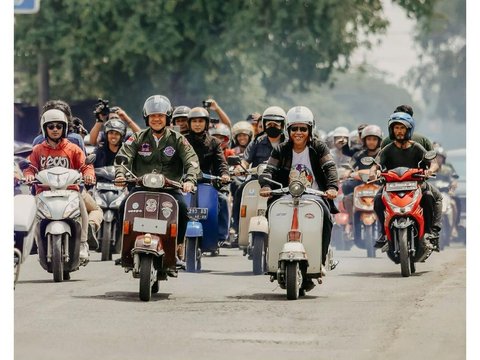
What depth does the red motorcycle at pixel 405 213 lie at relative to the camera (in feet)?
57.4

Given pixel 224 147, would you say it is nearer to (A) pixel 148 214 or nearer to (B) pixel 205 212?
(B) pixel 205 212

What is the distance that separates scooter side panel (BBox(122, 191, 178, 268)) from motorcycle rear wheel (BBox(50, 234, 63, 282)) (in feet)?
4.39

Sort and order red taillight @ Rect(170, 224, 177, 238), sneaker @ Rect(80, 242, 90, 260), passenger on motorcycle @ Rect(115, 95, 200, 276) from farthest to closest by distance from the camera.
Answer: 1. sneaker @ Rect(80, 242, 90, 260)
2. passenger on motorcycle @ Rect(115, 95, 200, 276)
3. red taillight @ Rect(170, 224, 177, 238)

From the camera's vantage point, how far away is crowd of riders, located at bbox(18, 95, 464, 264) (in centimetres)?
1508

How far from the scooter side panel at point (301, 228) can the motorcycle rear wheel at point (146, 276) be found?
3.65ft

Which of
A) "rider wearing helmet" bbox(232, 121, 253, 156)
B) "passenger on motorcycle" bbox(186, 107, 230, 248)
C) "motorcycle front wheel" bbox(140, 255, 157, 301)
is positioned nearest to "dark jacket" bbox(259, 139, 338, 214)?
"motorcycle front wheel" bbox(140, 255, 157, 301)

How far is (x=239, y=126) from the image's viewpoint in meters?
23.2

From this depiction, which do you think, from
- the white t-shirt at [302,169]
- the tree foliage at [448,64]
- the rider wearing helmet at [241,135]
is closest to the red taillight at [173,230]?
the white t-shirt at [302,169]

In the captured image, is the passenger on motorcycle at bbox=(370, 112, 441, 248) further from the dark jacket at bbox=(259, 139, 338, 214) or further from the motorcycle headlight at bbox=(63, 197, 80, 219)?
the motorcycle headlight at bbox=(63, 197, 80, 219)

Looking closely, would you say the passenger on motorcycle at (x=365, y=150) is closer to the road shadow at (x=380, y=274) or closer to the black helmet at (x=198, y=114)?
the road shadow at (x=380, y=274)

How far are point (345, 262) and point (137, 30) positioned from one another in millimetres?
23868

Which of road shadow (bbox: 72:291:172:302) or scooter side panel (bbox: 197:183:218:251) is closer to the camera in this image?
road shadow (bbox: 72:291:172:302)
